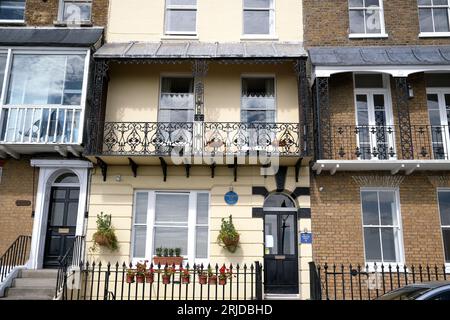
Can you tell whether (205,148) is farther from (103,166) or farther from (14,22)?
(14,22)

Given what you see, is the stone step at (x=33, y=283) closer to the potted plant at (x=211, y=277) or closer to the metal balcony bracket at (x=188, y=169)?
the potted plant at (x=211, y=277)

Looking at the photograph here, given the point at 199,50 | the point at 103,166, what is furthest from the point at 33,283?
the point at 199,50

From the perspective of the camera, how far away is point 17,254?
1107 centimetres

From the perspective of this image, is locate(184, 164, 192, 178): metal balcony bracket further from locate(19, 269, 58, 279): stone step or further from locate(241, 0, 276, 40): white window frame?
locate(241, 0, 276, 40): white window frame

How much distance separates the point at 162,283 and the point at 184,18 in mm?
8146

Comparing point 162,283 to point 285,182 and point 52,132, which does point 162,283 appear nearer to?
point 285,182

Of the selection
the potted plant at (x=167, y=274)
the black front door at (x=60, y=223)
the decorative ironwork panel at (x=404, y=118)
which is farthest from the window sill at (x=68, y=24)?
the decorative ironwork panel at (x=404, y=118)

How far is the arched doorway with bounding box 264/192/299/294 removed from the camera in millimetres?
11125

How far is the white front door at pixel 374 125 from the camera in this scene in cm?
1157

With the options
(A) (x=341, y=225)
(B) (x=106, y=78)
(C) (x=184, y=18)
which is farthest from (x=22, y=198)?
(A) (x=341, y=225)

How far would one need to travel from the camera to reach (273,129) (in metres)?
12.0

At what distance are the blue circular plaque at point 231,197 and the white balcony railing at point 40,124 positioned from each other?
4.30 m

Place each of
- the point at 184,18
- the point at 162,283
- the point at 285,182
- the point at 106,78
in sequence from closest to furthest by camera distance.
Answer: the point at 162,283 < the point at 285,182 < the point at 106,78 < the point at 184,18

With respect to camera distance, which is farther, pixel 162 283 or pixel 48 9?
pixel 48 9
